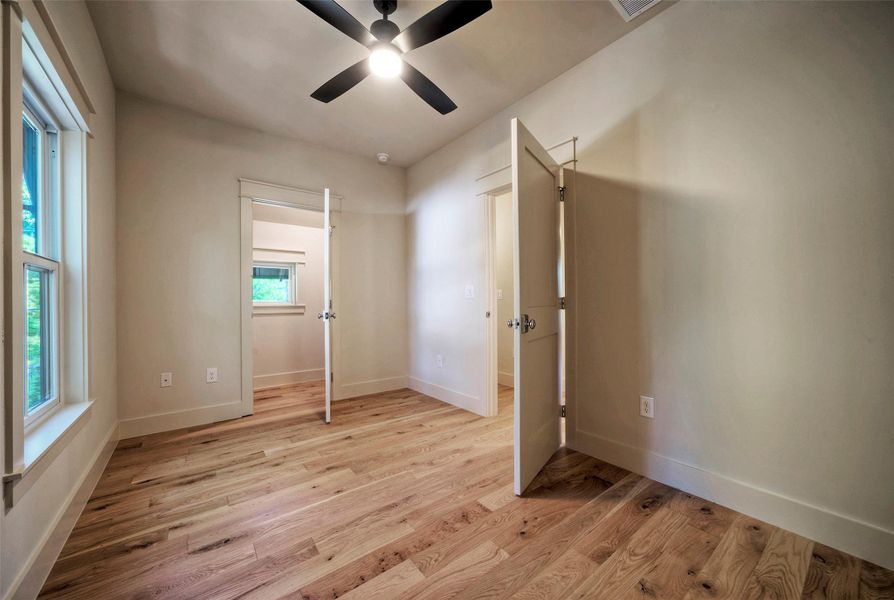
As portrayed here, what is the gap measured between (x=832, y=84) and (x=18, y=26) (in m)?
2.91

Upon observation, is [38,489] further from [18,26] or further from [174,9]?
[174,9]

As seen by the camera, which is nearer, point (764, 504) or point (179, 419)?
point (764, 504)

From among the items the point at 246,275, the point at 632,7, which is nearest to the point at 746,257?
the point at 632,7

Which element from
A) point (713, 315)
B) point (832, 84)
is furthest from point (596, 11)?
point (713, 315)

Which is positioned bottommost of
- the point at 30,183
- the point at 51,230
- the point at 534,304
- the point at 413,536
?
the point at 413,536

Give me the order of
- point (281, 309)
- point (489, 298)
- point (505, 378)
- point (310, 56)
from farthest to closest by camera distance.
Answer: point (281, 309), point (505, 378), point (489, 298), point (310, 56)

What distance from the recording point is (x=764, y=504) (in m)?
1.55

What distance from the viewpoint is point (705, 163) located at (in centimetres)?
173

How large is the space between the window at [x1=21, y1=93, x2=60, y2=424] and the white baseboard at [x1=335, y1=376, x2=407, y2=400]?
2119 mm

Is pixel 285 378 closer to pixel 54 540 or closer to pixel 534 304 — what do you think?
pixel 54 540

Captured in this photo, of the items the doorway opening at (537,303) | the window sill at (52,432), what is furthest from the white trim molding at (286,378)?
the doorway opening at (537,303)

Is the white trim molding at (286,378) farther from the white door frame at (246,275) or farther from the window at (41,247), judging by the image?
Result: the window at (41,247)

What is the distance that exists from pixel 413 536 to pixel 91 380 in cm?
187

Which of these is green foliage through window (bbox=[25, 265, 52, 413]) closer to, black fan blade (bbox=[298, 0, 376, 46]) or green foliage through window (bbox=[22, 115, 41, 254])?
green foliage through window (bbox=[22, 115, 41, 254])
